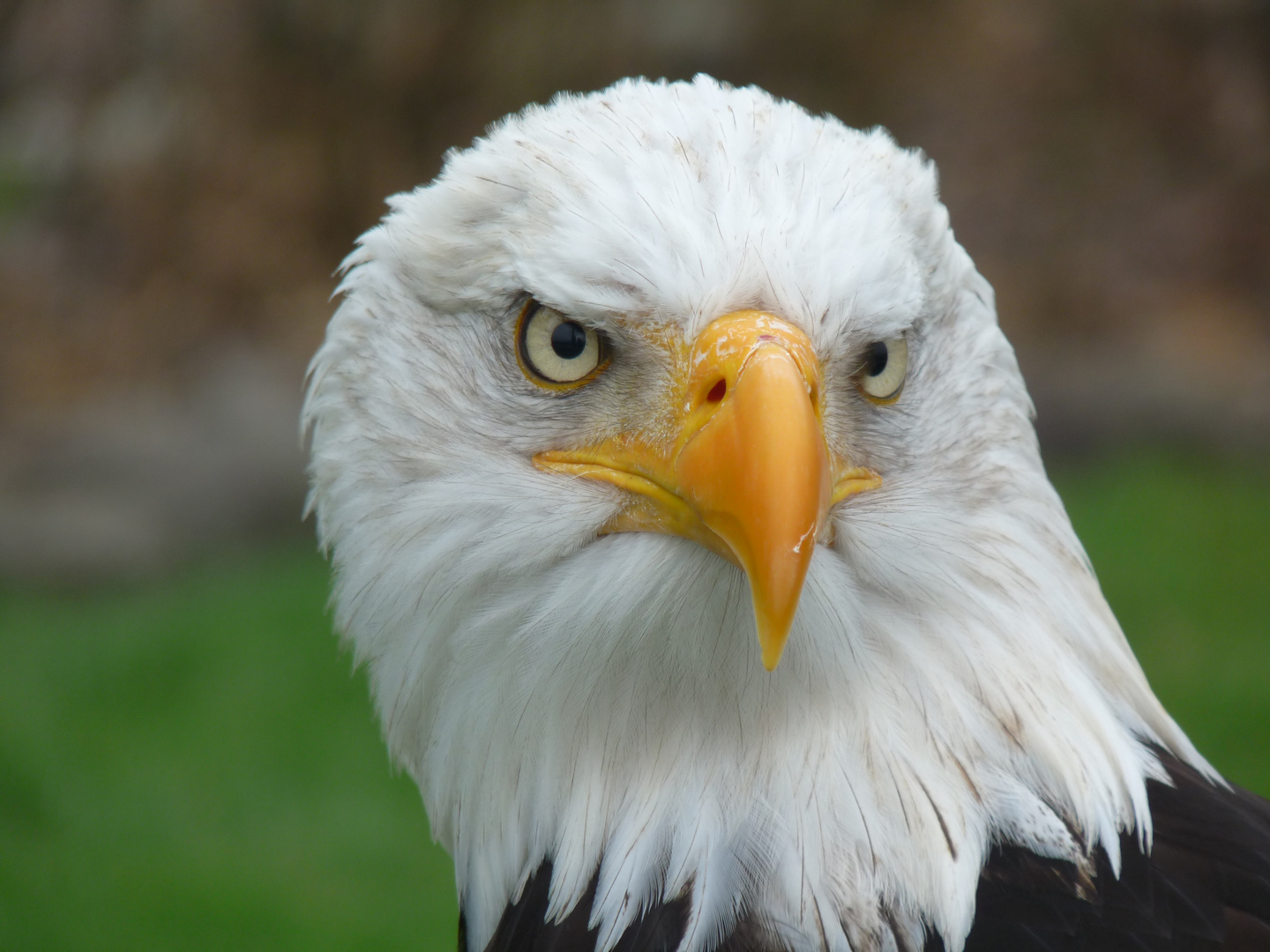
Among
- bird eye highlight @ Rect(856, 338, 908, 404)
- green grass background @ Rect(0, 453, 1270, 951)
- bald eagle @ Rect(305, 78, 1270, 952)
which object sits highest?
bird eye highlight @ Rect(856, 338, 908, 404)

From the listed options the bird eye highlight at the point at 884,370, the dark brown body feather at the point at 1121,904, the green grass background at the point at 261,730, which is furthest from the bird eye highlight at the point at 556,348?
the green grass background at the point at 261,730

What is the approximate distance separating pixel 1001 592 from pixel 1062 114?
21.1 feet

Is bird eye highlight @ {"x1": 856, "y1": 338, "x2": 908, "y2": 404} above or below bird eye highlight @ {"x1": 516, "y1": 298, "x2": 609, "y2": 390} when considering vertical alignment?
above

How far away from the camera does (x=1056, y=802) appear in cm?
176

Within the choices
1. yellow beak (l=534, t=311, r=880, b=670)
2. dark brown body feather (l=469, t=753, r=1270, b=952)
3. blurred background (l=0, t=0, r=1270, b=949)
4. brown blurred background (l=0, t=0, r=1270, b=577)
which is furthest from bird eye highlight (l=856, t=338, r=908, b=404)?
brown blurred background (l=0, t=0, r=1270, b=577)

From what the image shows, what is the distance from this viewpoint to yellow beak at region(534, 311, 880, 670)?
57.7 inches

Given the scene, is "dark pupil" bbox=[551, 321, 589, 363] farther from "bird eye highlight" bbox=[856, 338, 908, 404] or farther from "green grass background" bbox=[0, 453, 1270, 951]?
"green grass background" bbox=[0, 453, 1270, 951]

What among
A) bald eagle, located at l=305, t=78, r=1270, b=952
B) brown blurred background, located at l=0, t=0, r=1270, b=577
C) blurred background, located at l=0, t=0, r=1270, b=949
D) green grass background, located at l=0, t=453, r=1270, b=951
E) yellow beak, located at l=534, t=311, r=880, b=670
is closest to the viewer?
yellow beak, located at l=534, t=311, r=880, b=670

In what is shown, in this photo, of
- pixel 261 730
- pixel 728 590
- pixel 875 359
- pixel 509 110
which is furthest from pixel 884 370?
pixel 509 110

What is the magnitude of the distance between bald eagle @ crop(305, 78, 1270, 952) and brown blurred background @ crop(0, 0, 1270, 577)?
5524mm

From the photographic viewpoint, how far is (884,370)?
176 centimetres

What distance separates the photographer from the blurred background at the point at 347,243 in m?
5.90

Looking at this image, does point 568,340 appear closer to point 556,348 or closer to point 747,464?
point 556,348

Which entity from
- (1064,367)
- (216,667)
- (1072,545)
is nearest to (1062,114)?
(1064,367)
